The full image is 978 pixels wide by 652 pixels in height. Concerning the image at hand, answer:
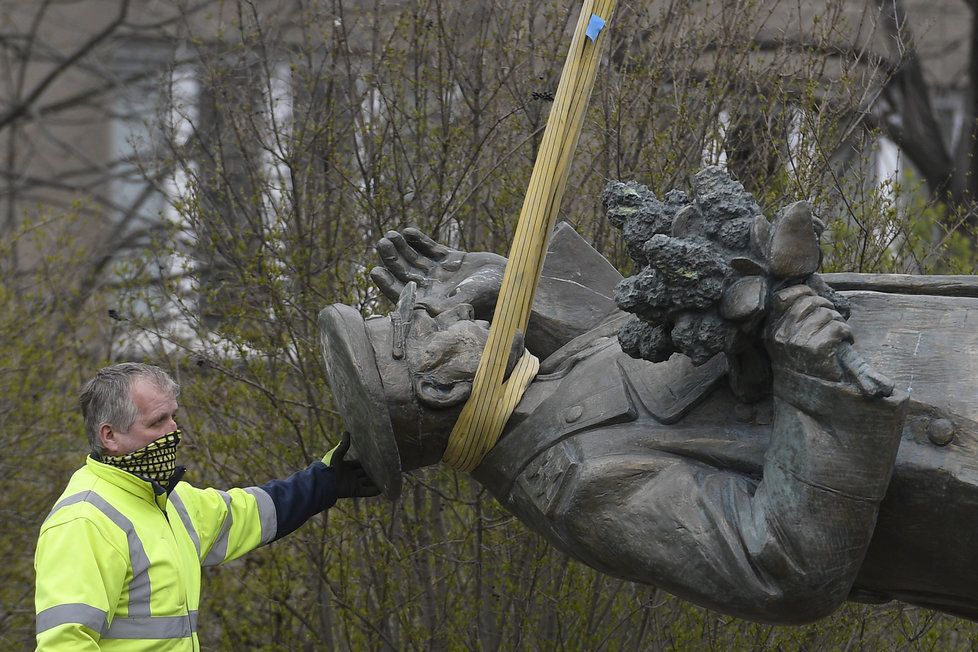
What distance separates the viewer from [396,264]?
314cm

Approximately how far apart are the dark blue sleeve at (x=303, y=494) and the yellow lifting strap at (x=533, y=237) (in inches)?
20.5

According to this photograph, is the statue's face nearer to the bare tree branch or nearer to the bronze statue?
the bronze statue

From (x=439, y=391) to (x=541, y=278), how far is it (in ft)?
1.48

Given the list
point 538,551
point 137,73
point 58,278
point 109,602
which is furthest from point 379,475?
point 137,73

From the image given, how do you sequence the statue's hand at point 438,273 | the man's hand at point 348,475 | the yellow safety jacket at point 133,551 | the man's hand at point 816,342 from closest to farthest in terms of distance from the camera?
the man's hand at point 816,342
the yellow safety jacket at point 133,551
the statue's hand at point 438,273
the man's hand at point 348,475

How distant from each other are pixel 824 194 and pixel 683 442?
2.60 meters

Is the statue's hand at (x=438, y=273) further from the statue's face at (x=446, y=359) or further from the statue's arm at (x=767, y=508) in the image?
the statue's arm at (x=767, y=508)

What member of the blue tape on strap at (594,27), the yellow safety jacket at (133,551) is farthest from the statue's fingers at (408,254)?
the blue tape on strap at (594,27)

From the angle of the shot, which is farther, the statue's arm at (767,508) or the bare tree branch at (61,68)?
the bare tree branch at (61,68)

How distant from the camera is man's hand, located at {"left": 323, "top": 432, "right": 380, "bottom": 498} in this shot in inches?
128

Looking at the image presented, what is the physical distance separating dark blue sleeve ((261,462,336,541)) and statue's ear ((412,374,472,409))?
1.68 ft

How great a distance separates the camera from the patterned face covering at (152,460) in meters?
2.96

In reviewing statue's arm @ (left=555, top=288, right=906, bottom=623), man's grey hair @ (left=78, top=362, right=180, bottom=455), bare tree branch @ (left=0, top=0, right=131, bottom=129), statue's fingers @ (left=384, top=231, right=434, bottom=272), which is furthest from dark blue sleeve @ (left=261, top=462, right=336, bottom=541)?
bare tree branch @ (left=0, top=0, right=131, bottom=129)

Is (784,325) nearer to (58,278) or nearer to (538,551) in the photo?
(538,551)
